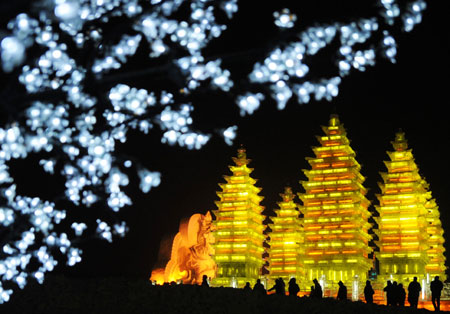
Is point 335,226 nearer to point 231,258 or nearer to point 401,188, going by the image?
point 401,188

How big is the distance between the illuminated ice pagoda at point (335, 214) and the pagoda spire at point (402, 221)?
5.15ft

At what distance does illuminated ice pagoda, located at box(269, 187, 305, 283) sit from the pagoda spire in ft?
21.3

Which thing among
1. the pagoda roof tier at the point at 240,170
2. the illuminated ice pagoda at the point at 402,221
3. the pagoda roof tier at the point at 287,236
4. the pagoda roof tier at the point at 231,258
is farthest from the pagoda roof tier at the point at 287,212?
the illuminated ice pagoda at the point at 402,221

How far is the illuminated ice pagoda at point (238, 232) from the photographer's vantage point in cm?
4578

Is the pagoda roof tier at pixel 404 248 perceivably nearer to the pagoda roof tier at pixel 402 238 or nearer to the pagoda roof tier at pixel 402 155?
the pagoda roof tier at pixel 402 238

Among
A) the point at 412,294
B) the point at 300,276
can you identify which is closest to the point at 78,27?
the point at 412,294

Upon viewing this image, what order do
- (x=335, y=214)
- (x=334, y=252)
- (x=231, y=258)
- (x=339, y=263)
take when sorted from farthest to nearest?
(x=231, y=258) → (x=335, y=214) → (x=334, y=252) → (x=339, y=263)

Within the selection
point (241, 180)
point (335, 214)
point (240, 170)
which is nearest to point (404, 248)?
point (335, 214)

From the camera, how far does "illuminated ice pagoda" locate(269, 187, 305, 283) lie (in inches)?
1858

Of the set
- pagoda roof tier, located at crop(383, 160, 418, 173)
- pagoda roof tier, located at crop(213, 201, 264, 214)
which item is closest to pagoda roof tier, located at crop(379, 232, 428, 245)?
pagoda roof tier, located at crop(383, 160, 418, 173)

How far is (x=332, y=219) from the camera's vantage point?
143ft

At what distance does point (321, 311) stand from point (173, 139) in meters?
10.8

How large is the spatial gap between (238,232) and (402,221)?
38.0 ft

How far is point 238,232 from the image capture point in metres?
46.3
